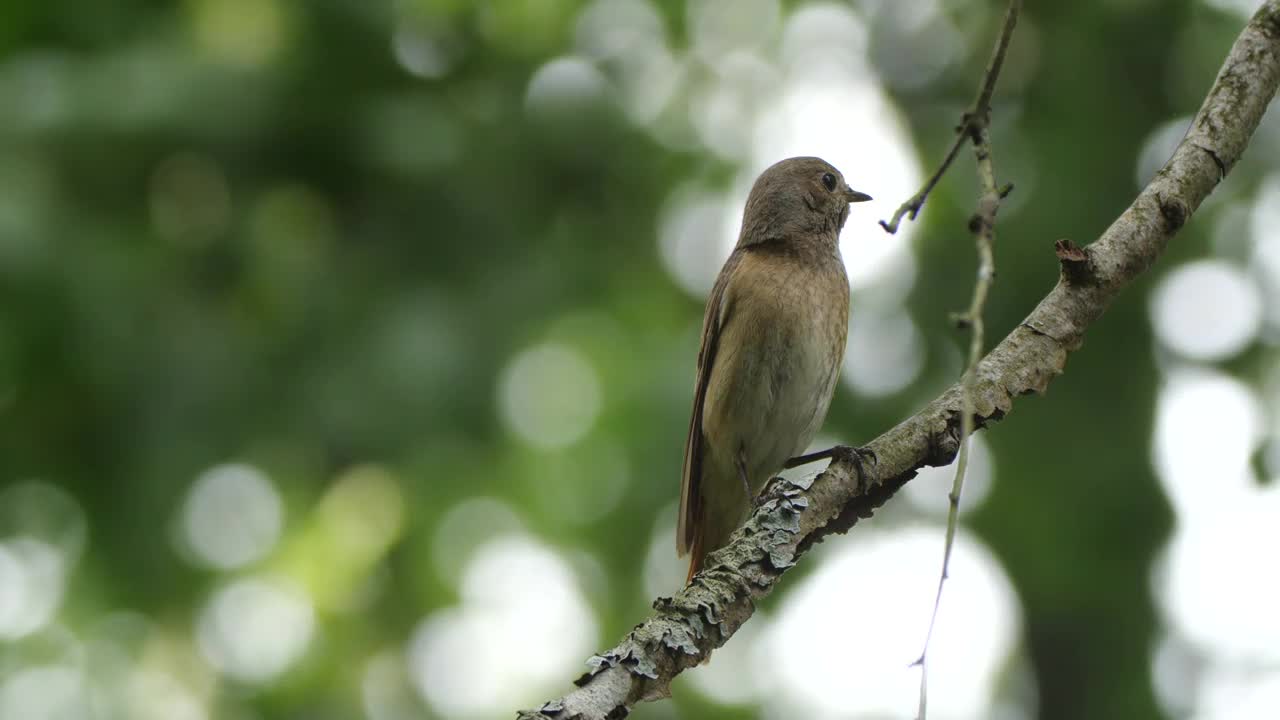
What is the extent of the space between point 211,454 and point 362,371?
0.79 meters

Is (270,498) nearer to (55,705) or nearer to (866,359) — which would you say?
(55,705)

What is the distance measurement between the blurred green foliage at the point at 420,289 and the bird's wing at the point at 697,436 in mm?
1045

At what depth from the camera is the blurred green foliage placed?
570 centimetres

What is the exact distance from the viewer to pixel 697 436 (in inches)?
198

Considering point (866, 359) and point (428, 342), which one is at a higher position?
point (866, 359)

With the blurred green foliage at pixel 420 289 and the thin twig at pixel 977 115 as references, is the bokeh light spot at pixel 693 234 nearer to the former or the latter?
the blurred green foliage at pixel 420 289

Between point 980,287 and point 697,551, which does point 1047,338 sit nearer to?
point 980,287

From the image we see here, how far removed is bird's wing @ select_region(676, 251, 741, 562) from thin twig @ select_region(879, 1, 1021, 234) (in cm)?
206

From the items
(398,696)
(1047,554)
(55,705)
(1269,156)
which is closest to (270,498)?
(398,696)

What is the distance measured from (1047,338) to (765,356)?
1.92 metres

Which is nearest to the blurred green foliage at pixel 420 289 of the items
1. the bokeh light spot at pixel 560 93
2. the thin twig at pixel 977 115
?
the bokeh light spot at pixel 560 93

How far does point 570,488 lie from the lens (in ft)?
24.1

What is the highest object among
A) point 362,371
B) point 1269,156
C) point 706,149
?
point 706,149

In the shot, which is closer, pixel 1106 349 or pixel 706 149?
pixel 1106 349
